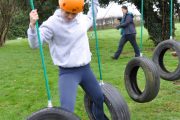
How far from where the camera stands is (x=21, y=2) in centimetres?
2245

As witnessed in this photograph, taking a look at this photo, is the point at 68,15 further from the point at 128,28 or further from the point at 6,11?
the point at 6,11

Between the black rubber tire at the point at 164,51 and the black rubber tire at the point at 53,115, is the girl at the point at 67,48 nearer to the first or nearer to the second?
the black rubber tire at the point at 53,115

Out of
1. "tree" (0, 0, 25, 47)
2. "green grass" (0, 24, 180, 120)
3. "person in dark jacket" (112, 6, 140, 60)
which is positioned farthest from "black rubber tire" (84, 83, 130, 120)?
"tree" (0, 0, 25, 47)

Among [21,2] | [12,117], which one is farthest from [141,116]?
[21,2]

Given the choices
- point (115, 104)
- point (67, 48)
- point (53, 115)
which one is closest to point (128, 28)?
point (115, 104)

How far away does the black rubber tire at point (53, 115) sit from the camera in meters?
3.89

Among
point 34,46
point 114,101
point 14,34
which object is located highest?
point 34,46

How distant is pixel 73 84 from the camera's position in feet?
14.3

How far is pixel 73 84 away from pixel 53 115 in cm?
56

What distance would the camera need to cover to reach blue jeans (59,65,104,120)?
433 centimetres

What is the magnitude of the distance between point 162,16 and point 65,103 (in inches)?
519

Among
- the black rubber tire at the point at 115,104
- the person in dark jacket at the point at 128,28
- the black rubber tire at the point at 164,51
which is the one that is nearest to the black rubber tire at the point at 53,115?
the black rubber tire at the point at 115,104

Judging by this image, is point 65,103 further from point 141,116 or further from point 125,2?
point 125,2

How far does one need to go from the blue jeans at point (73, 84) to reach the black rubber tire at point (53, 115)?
0.30 metres
